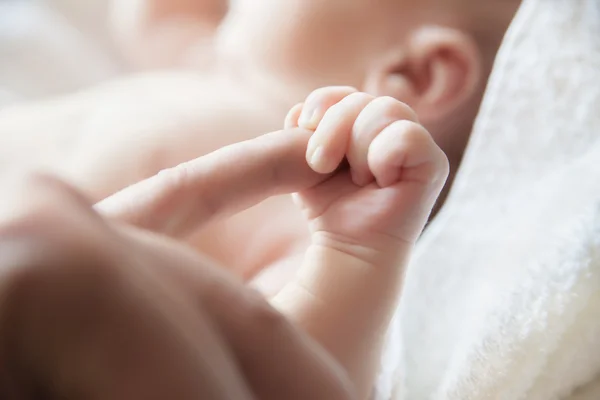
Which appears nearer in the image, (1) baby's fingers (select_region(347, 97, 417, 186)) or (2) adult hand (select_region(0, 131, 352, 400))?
(2) adult hand (select_region(0, 131, 352, 400))

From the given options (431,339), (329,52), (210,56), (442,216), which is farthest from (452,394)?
(210,56)

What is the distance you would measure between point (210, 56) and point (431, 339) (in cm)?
42

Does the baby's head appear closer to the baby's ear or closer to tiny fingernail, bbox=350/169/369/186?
the baby's ear

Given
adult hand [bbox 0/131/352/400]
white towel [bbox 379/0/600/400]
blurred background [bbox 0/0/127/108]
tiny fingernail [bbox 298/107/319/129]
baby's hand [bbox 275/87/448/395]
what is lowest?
white towel [bbox 379/0/600/400]

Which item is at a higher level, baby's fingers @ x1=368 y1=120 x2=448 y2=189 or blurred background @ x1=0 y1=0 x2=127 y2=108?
blurred background @ x1=0 y1=0 x2=127 y2=108

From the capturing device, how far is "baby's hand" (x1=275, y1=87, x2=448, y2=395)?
40 centimetres

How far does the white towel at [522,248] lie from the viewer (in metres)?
0.46

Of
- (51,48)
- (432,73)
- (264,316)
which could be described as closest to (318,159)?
(264,316)

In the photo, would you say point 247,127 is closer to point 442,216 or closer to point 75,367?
point 442,216

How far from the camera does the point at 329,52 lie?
0.63 m

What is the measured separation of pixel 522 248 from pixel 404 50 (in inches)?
8.4

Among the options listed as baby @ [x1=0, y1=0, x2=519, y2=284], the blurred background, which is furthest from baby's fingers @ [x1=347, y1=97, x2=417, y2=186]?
the blurred background

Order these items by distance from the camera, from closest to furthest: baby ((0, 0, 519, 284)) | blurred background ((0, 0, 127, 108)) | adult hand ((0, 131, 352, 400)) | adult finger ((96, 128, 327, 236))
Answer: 1. adult hand ((0, 131, 352, 400))
2. adult finger ((96, 128, 327, 236))
3. baby ((0, 0, 519, 284))
4. blurred background ((0, 0, 127, 108))

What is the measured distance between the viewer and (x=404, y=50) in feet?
2.02
